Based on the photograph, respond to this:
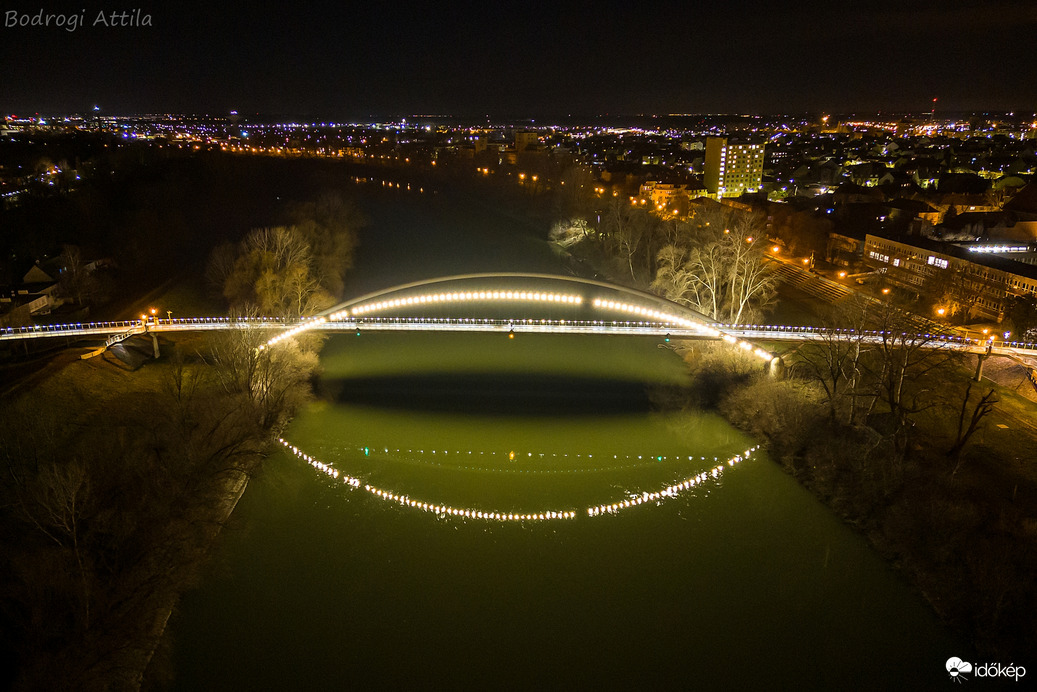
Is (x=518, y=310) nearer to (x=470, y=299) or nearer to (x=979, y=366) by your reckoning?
(x=470, y=299)

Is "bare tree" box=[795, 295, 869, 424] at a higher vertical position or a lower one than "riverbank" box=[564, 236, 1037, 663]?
higher

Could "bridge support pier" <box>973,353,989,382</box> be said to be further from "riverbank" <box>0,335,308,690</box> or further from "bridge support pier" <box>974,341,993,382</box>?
"riverbank" <box>0,335,308,690</box>

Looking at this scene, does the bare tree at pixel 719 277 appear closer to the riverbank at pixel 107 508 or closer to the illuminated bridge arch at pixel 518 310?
the illuminated bridge arch at pixel 518 310

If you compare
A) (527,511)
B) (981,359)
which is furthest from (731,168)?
(527,511)

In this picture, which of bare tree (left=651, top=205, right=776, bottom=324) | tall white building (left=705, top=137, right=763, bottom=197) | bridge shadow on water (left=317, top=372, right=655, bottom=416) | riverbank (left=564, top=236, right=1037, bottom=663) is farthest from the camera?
tall white building (left=705, top=137, right=763, bottom=197)

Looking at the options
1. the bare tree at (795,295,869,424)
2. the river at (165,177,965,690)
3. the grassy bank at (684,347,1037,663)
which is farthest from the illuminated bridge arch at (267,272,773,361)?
the grassy bank at (684,347,1037,663)

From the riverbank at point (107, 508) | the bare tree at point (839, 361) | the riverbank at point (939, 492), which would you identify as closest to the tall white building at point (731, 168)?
the bare tree at point (839, 361)

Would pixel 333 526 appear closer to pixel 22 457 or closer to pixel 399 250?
pixel 22 457
